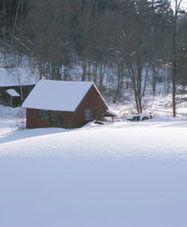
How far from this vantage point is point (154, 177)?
834 cm

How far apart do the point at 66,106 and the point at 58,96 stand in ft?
6.15

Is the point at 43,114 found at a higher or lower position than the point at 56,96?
lower

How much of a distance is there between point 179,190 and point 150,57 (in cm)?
6254

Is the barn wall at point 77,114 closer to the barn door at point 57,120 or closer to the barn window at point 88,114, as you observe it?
the barn door at point 57,120

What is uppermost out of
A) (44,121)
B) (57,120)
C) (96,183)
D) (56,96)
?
(56,96)

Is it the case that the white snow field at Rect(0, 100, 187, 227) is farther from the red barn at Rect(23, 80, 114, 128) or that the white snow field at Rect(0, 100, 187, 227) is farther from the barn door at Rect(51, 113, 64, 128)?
the barn door at Rect(51, 113, 64, 128)

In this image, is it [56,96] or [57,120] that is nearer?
[57,120]

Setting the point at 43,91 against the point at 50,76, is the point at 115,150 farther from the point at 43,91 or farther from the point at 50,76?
the point at 50,76

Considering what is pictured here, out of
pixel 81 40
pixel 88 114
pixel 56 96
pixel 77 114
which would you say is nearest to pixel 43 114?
pixel 56 96

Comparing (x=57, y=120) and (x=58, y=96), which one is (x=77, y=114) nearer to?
(x=57, y=120)

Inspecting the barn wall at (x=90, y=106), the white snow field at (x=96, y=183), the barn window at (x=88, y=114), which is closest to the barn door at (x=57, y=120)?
the barn wall at (x=90, y=106)

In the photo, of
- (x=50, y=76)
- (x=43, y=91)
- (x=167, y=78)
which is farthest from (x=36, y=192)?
(x=167, y=78)

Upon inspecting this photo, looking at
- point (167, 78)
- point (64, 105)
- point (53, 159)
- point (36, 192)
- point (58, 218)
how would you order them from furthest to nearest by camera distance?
point (167, 78) → point (64, 105) → point (53, 159) → point (36, 192) → point (58, 218)

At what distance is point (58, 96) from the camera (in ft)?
125
